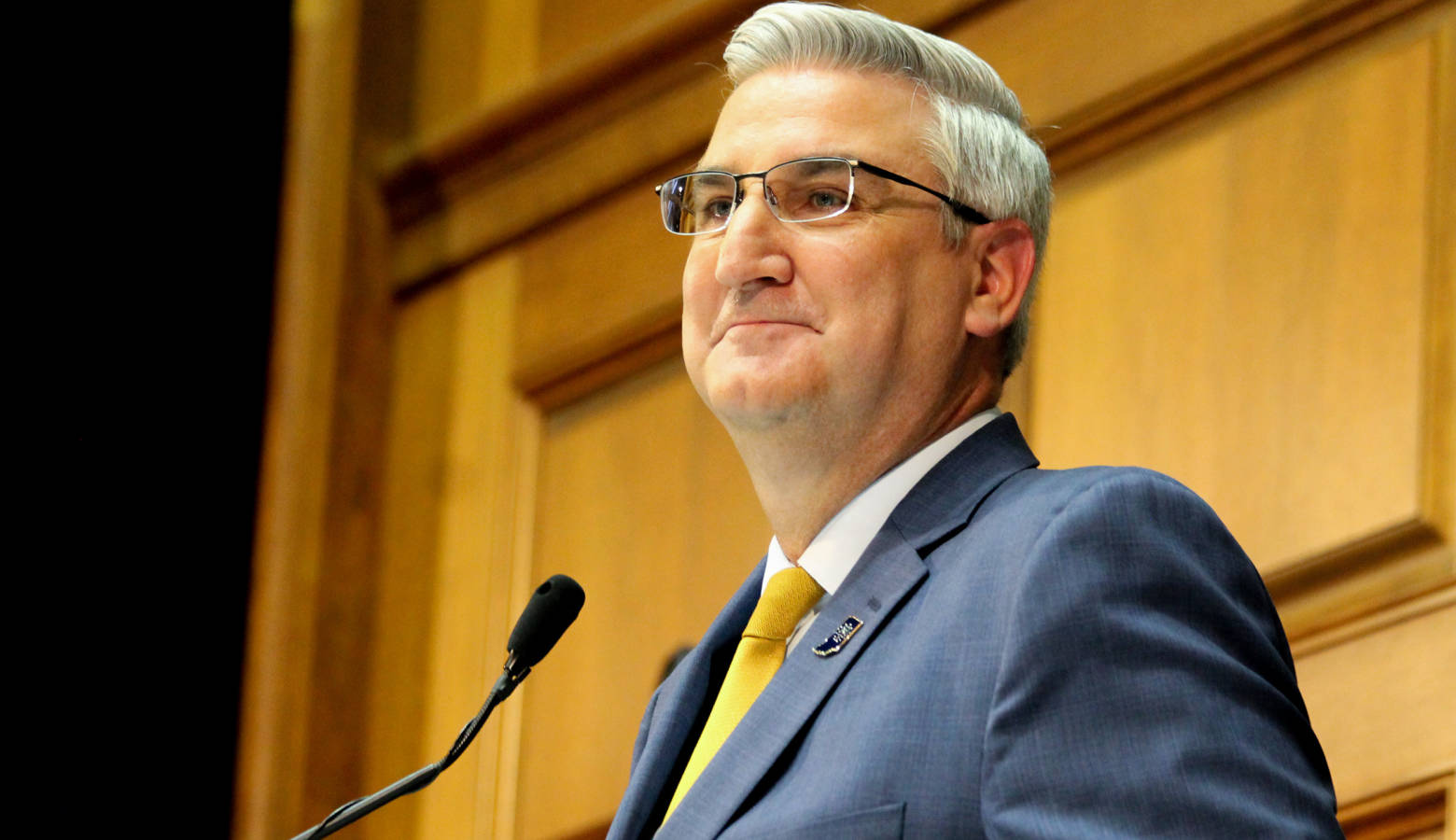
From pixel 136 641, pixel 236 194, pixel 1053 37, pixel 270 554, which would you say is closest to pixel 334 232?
pixel 236 194

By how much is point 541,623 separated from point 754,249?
39cm

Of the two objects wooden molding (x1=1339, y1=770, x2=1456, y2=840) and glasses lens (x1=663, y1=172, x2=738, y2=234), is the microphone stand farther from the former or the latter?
wooden molding (x1=1339, y1=770, x2=1456, y2=840)

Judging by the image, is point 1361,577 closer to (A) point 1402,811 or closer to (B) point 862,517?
(A) point 1402,811

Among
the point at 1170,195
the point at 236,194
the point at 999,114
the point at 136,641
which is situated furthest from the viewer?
the point at 236,194

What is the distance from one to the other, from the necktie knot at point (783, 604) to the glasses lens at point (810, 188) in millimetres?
344

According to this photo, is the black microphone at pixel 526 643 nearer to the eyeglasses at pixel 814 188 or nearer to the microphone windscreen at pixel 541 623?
the microphone windscreen at pixel 541 623

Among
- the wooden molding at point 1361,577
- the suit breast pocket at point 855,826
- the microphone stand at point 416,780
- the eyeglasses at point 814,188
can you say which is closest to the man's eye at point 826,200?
the eyeglasses at point 814,188

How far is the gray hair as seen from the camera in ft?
5.65

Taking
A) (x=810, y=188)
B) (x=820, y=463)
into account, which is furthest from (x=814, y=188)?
(x=820, y=463)

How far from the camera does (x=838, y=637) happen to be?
143cm

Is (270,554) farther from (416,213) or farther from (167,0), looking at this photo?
(167,0)

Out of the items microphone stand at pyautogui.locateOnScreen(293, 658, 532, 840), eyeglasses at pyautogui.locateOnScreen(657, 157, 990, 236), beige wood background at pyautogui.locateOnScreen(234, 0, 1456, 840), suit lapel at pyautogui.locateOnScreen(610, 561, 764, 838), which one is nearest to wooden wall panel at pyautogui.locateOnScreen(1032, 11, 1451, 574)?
beige wood background at pyautogui.locateOnScreen(234, 0, 1456, 840)

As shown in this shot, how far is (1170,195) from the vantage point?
230cm

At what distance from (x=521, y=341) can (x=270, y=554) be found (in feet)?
1.74
